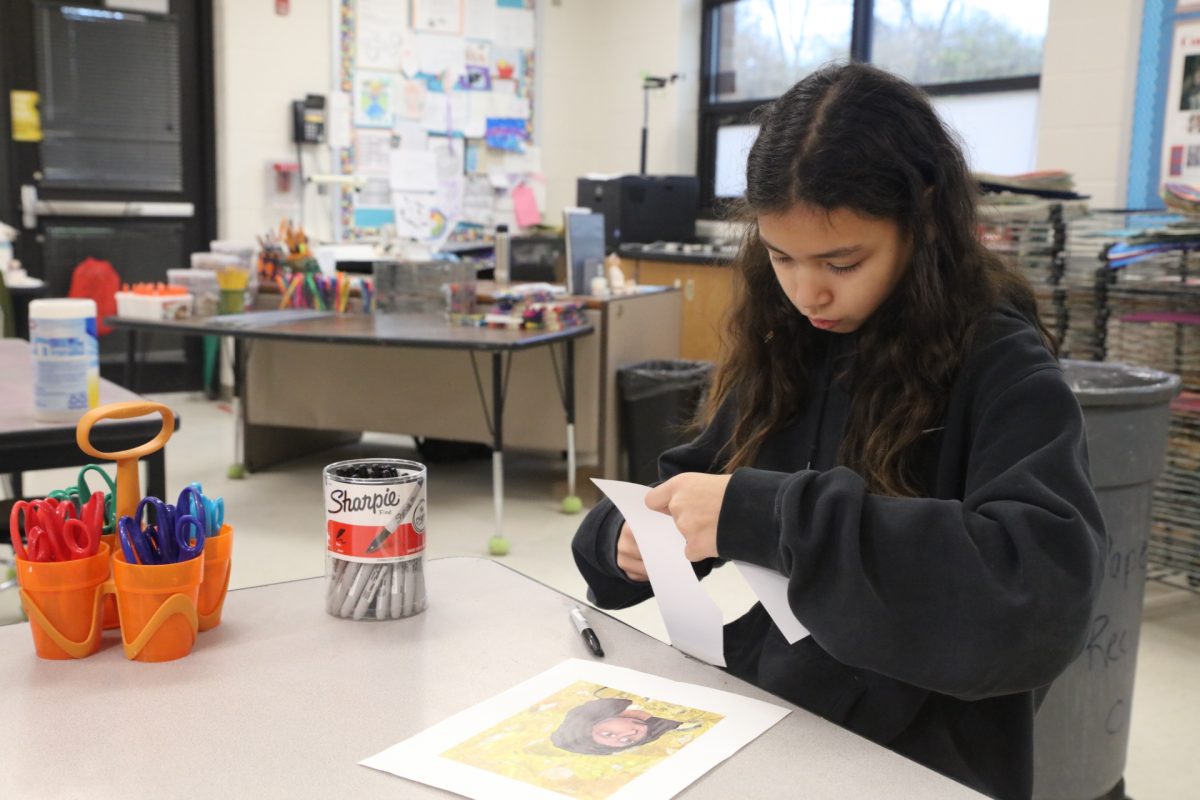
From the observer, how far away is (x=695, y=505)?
2.99ft

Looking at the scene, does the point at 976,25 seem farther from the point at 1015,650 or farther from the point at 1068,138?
the point at 1015,650

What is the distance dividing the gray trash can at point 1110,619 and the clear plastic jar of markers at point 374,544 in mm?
1076

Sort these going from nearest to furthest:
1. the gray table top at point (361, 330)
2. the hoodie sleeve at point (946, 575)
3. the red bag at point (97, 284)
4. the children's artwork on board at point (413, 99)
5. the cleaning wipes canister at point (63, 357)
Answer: the hoodie sleeve at point (946, 575), the cleaning wipes canister at point (63, 357), the gray table top at point (361, 330), the red bag at point (97, 284), the children's artwork on board at point (413, 99)

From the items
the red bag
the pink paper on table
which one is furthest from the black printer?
the red bag

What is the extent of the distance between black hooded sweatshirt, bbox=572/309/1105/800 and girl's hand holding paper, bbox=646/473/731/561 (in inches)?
0.5

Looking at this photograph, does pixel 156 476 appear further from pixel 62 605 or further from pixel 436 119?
pixel 436 119

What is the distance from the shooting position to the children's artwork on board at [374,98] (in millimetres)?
5750

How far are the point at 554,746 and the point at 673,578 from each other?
8.8 inches

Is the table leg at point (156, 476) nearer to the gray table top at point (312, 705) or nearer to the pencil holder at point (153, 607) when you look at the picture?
the gray table top at point (312, 705)

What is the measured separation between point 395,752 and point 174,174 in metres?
5.34

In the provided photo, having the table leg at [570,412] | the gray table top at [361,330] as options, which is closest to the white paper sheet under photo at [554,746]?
the gray table top at [361,330]

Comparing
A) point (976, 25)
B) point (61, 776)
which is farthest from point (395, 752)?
point (976, 25)

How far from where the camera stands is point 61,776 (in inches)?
28.2

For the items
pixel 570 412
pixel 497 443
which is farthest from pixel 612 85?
pixel 497 443
